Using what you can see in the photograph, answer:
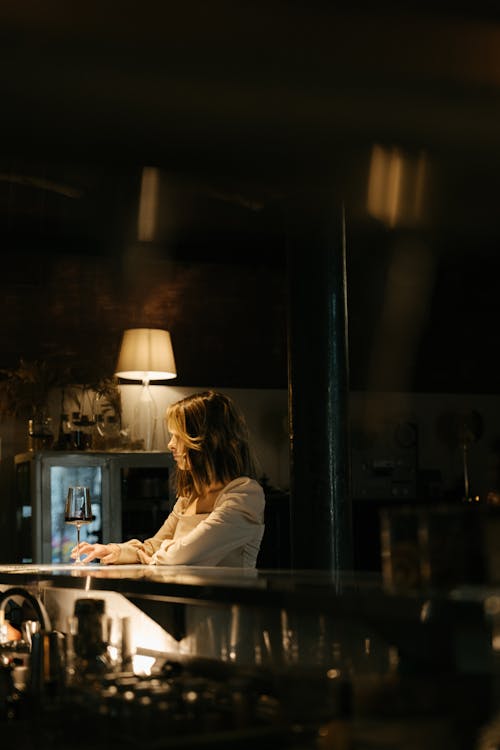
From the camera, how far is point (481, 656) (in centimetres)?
139

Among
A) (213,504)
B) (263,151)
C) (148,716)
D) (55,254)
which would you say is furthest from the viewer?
(55,254)

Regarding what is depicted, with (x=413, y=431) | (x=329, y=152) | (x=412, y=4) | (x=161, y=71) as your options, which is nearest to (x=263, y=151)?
(x=329, y=152)

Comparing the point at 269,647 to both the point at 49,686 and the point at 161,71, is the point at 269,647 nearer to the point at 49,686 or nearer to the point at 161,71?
the point at 49,686

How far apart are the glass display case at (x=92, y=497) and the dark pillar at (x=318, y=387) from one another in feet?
6.16

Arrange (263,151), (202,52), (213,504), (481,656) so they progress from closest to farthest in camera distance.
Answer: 1. (481,656)
2. (213,504)
3. (202,52)
4. (263,151)

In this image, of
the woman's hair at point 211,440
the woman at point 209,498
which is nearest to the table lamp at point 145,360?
the woman at point 209,498

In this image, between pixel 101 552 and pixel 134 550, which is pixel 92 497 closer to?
pixel 134 550

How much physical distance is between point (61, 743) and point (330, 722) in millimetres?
526

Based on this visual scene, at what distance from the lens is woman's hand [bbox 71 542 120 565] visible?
3609 millimetres

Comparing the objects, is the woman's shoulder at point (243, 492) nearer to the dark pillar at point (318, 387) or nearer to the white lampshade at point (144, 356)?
the dark pillar at point (318, 387)

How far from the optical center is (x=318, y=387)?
5.11 metres

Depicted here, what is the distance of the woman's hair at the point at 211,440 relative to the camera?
3523 millimetres

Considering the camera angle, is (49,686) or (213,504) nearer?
(49,686)

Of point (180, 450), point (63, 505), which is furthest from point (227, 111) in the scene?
point (63, 505)
